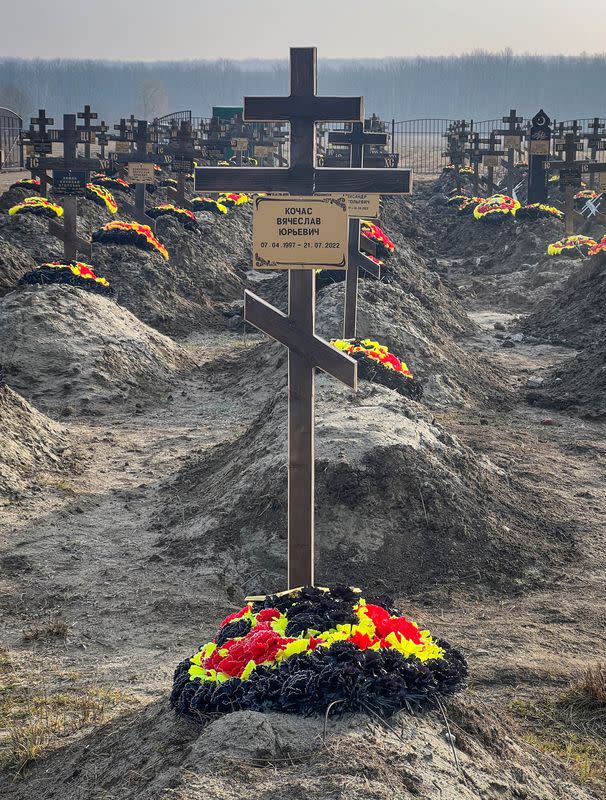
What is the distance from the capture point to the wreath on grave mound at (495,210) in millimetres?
31094

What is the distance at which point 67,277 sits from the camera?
15.3m

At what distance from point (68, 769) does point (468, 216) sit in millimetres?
31004

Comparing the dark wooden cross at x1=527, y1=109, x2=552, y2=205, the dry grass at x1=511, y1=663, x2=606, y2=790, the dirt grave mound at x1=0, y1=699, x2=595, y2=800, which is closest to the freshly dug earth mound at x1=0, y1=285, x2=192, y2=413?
the dry grass at x1=511, y1=663, x2=606, y2=790

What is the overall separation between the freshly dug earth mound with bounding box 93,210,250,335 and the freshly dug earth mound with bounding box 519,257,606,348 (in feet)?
17.9

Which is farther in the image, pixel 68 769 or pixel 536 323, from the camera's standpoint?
pixel 536 323

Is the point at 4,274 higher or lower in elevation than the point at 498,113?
lower

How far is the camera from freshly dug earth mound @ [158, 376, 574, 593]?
306 inches

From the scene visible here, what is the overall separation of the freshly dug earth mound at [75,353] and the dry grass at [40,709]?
701cm

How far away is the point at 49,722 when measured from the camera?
17.0 ft

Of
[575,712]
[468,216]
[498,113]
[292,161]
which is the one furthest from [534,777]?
[498,113]

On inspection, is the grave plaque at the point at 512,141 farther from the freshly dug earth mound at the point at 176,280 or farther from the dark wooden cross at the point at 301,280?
the dark wooden cross at the point at 301,280

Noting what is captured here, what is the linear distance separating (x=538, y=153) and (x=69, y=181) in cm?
1824

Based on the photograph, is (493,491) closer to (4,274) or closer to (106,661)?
(106,661)

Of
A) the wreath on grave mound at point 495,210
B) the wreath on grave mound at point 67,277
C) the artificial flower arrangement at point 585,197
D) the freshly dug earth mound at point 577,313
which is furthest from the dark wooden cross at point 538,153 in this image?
the wreath on grave mound at point 67,277
